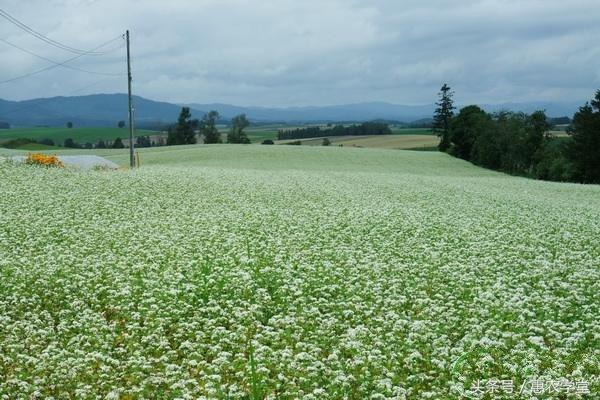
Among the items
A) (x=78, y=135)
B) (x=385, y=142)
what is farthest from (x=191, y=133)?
(x=385, y=142)

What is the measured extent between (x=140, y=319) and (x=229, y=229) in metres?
9.53

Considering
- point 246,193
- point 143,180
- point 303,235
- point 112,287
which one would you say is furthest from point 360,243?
point 143,180

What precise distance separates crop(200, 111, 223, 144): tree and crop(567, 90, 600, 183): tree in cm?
8600

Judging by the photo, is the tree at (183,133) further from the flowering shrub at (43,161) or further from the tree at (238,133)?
the flowering shrub at (43,161)

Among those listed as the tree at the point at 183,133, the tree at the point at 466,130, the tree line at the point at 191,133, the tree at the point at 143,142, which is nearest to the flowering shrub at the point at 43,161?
the tree at the point at 466,130

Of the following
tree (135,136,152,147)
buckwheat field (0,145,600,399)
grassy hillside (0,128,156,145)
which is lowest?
buckwheat field (0,145,600,399)

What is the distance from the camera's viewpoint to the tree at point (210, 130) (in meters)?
148

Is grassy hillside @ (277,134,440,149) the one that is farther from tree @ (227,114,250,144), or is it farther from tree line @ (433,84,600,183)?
tree @ (227,114,250,144)

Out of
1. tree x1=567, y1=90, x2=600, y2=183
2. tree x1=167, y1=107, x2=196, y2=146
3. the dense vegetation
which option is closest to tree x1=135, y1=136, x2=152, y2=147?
tree x1=167, y1=107, x2=196, y2=146

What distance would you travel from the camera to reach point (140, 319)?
1217cm

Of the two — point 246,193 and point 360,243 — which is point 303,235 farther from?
point 246,193

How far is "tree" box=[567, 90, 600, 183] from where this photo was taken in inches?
2928

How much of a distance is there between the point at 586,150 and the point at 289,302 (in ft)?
232

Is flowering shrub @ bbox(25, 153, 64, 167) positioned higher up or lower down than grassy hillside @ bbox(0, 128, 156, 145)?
lower down
